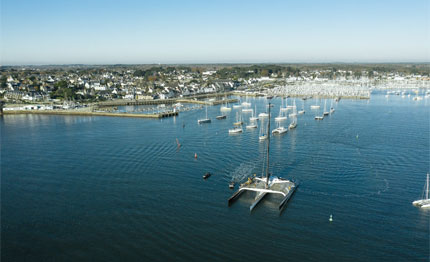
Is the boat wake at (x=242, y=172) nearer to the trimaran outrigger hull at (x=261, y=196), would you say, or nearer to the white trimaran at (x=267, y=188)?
the white trimaran at (x=267, y=188)

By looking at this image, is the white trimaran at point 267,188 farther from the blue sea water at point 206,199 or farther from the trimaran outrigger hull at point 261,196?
the blue sea water at point 206,199

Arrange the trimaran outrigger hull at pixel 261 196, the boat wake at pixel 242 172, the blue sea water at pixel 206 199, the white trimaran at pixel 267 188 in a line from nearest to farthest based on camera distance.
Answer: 1. the blue sea water at pixel 206 199
2. the trimaran outrigger hull at pixel 261 196
3. the white trimaran at pixel 267 188
4. the boat wake at pixel 242 172

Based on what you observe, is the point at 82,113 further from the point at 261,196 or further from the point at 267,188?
the point at 261,196

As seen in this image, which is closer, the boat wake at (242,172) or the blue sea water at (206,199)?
the blue sea water at (206,199)

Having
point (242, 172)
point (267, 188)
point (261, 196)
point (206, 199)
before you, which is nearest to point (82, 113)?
point (242, 172)

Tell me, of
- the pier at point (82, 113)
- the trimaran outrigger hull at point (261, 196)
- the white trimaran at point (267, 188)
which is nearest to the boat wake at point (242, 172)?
the white trimaran at point (267, 188)

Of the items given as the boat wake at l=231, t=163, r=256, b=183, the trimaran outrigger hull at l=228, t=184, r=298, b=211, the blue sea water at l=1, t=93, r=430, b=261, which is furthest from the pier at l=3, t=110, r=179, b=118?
the trimaran outrigger hull at l=228, t=184, r=298, b=211

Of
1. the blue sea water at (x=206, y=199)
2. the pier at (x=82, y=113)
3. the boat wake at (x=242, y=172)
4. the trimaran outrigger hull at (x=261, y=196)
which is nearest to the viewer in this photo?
the blue sea water at (x=206, y=199)
